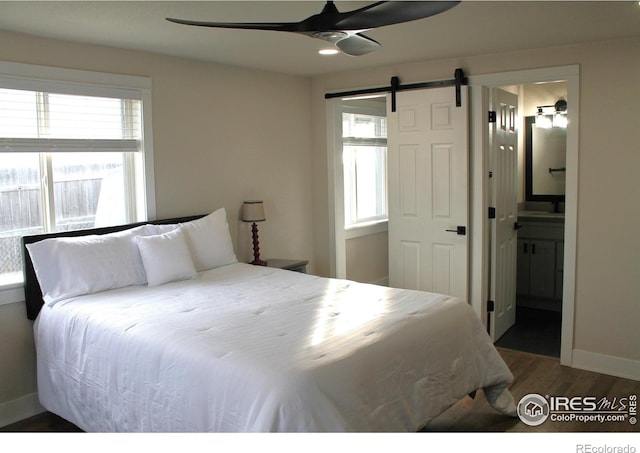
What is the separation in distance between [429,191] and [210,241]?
185 centimetres

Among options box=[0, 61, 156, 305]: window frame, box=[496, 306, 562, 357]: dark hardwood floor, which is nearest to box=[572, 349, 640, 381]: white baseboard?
box=[496, 306, 562, 357]: dark hardwood floor

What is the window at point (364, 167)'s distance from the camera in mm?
5906

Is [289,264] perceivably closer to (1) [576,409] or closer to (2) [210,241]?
(2) [210,241]

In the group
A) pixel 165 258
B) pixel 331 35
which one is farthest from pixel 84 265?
pixel 331 35

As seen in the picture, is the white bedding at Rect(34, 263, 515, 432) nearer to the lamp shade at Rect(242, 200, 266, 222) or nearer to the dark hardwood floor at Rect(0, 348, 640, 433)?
the dark hardwood floor at Rect(0, 348, 640, 433)

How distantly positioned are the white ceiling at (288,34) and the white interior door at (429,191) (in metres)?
0.45

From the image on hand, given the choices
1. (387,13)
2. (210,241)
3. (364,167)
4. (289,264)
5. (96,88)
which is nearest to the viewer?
(387,13)

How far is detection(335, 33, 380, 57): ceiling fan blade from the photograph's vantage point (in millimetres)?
2471

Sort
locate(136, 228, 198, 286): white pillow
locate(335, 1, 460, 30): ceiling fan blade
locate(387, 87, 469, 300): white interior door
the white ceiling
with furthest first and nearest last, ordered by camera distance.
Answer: locate(387, 87, 469, 300): white interior door, locate(136, 228, 198, 286): white pillow, the white ceiling, locate(335, 1, 460, 30): ceiling fan blade

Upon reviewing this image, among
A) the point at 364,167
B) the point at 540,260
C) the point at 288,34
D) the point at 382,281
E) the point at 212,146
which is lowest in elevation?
the point at 382,281

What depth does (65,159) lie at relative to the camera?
11.9 feet

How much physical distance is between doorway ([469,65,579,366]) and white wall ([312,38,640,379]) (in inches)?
1.7

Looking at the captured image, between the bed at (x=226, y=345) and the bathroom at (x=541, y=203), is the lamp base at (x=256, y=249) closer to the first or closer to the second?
the bed at (x=226, y=345)

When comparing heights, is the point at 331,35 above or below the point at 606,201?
above
